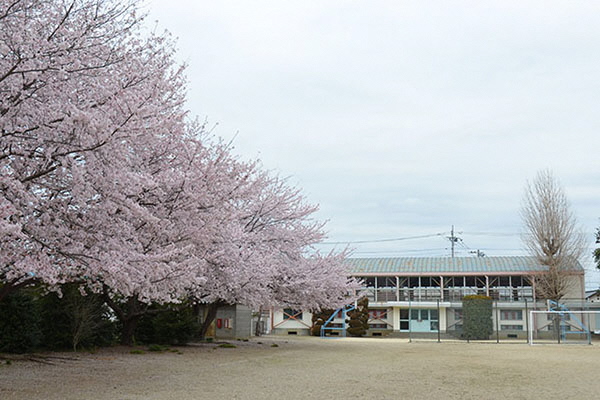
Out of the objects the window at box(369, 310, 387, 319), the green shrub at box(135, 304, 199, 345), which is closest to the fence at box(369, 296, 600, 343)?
the window at box(369, 310, 387, 319)

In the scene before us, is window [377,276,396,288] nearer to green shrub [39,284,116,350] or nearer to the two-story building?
the two-story building

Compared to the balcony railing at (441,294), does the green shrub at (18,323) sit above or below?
below

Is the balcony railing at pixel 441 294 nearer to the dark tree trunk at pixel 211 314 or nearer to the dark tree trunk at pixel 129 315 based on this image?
the dark tree trunk at pixel 211 314

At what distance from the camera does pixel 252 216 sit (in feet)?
69.8

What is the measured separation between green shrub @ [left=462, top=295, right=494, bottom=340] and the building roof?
810cm

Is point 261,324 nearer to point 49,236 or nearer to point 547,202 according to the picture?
point 547,202

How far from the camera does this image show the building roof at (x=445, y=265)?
134 ft

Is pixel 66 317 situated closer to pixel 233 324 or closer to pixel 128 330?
pixel 128 330

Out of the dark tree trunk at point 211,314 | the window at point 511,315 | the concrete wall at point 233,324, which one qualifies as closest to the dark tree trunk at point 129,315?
the dark tree trunk at point 211,314

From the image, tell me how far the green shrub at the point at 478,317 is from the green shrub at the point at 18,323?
22.7m

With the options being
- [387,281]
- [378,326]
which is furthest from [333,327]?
[387,281]

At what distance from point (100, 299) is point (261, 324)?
23.1 m

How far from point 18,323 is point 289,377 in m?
7.29

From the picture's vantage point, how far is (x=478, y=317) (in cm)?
3228
